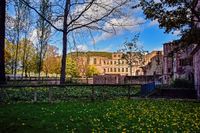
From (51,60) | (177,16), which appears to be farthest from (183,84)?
(51,60)

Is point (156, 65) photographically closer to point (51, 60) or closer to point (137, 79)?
point (51, 60)

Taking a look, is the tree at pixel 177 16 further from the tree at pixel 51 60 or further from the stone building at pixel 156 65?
the tree at pixel 51 60

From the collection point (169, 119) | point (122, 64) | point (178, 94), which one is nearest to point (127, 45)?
point (178, 94)

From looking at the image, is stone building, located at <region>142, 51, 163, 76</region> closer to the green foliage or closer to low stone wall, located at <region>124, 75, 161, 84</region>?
low stone wall, located at <region>124, 75, 161, 84</region>

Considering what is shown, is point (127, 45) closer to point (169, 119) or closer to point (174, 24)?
point (174, 24)

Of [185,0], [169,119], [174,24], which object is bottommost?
[169,119]

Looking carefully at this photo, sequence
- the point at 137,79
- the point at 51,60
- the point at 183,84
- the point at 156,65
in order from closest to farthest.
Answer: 1. the point at 183,84
2. the point at 137,79
3. the point at 156,65
4. the point at 51,60

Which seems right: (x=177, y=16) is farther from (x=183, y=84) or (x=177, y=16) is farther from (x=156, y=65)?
(x=156, y=65)

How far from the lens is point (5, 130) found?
976 centimetres

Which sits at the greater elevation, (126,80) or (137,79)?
(137,79)

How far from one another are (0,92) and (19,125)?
32.3ft

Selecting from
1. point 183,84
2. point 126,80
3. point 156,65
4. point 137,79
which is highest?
point 156,65

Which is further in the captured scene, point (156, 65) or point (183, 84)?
point (156, 65)

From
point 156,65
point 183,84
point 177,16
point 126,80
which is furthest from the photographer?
point 156,65
